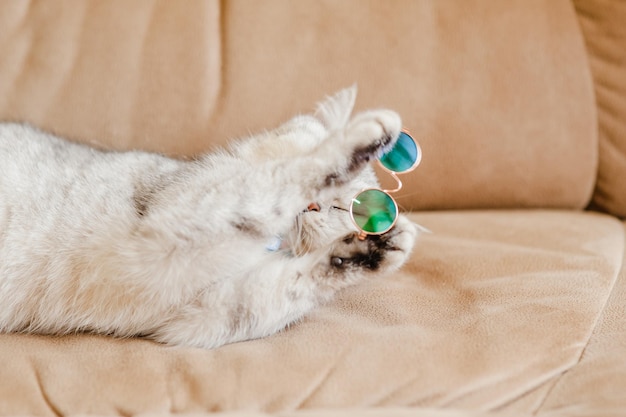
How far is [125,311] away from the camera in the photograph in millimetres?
1120

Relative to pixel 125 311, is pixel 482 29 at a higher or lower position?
higher

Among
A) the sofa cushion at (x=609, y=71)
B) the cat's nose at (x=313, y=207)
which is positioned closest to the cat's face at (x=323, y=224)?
the cat's nose at (x=313, y=207)

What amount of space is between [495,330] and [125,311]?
0.64 metres

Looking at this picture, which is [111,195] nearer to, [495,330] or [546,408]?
[495,330]

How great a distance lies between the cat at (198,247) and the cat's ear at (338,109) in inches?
7.7

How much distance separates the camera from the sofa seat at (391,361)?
89 centimetres

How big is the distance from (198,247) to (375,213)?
315 millimetres

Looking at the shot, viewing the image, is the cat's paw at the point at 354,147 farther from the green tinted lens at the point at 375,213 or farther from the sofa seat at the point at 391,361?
the sofa seat at the point at 391,361

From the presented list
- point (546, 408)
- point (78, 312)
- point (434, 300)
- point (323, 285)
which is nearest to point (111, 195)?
point (78, 312)

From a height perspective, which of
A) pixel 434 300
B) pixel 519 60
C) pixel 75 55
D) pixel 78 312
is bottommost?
pixel 78 312

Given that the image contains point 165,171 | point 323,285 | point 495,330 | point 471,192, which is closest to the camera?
point 495,330

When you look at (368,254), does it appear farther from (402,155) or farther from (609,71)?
(609,71)

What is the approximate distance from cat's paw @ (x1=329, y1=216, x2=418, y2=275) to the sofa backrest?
49 centimetres

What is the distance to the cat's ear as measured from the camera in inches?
54.4
